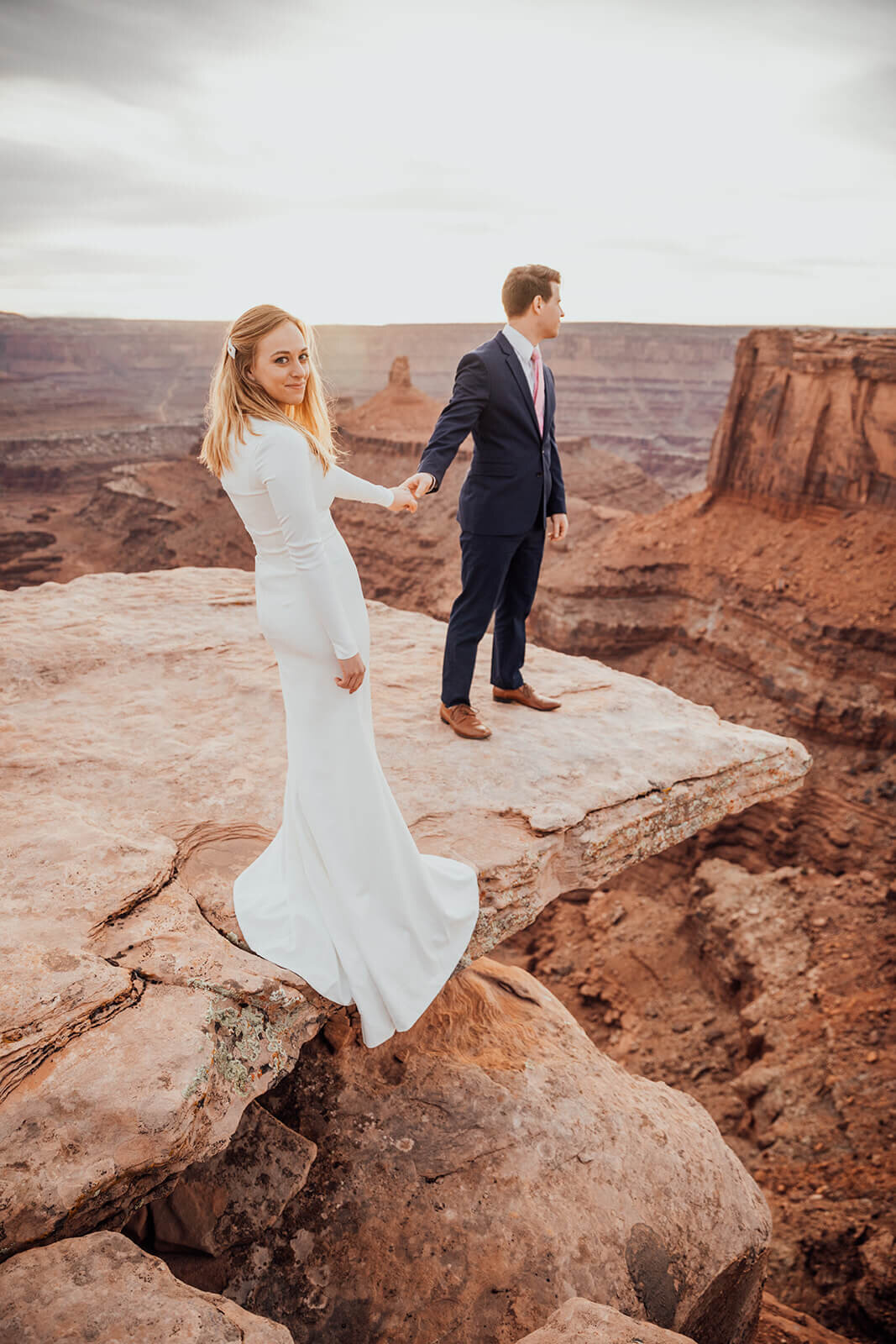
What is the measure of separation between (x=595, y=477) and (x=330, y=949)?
1167 inches

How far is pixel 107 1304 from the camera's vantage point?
5.20 ft

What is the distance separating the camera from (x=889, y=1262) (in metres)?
4.59

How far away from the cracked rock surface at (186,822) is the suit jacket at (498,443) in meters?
1.10

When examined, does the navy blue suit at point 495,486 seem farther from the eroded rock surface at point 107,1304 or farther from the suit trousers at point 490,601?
the eroded rock surface at point 107,1304

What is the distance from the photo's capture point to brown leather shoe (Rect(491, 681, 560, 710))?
416cm

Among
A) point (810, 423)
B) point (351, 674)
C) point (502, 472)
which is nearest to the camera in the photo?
point (351, 674)

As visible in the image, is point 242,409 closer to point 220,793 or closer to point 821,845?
point 220,793

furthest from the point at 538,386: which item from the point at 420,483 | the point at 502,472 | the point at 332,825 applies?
the point at 332,825

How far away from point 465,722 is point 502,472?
3.87 ft

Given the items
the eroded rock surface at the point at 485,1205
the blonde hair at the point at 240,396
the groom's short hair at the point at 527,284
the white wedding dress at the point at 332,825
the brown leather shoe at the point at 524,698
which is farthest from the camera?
the brown leather shoe at the point at 524,698

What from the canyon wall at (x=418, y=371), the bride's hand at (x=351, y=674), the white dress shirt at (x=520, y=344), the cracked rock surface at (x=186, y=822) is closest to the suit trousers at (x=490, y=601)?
the cracked rock surface at (x=186, y=822)

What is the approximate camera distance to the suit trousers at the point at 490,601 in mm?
3500

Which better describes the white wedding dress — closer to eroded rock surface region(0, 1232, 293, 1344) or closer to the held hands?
the held hands

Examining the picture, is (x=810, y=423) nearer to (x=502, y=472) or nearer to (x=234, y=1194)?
(x=502, y=472)
